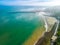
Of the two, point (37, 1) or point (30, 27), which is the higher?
point (37, 1)

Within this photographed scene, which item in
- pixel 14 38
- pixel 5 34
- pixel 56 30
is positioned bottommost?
pixel 56 30

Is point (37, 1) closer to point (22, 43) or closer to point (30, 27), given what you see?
point (30, 27)

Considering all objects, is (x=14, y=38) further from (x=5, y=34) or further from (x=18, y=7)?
(x=18, y=7)

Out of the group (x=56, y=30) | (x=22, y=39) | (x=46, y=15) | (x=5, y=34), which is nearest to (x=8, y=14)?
(x=5, y=34)

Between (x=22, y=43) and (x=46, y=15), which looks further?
(x=46, y=15)

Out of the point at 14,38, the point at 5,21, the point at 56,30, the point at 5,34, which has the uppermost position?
the point at 5,21

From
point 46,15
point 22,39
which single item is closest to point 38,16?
point 46,15
